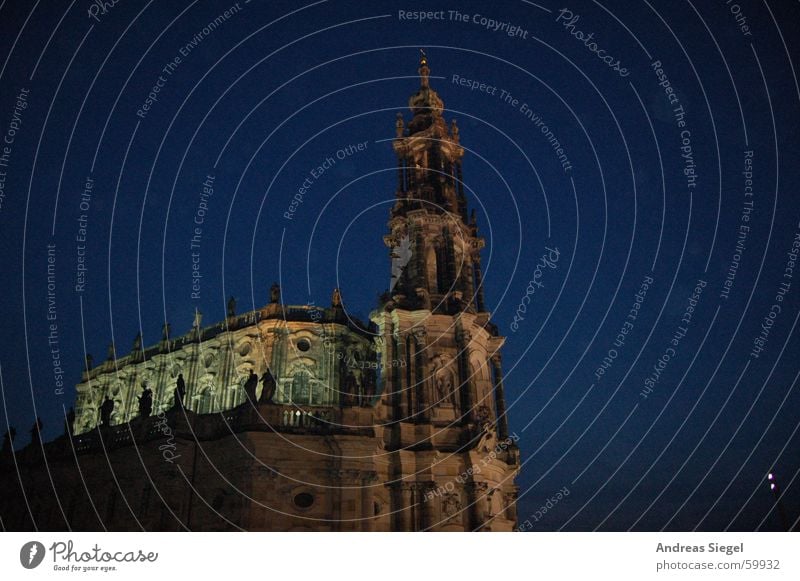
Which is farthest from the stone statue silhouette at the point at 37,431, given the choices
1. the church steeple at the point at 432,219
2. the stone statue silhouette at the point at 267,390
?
the church steeple at the point at 432,219

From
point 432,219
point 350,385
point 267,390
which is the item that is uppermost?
point 432,219

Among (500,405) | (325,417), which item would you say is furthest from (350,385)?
(500,405)

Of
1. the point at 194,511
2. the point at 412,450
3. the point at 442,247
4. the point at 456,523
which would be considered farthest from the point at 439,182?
the point at 194,511

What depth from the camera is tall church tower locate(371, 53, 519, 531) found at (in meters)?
31.2

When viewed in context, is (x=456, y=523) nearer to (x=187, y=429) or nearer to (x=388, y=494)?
(x=388, y=494)

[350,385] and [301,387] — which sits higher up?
[301,387]

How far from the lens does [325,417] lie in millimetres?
28281

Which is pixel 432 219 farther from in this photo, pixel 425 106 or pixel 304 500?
pixel 304 500

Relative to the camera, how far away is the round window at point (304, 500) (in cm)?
2652

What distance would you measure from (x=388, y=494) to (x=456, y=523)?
3888 mm

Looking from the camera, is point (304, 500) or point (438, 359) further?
point (438, 359)

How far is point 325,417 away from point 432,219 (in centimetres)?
1703

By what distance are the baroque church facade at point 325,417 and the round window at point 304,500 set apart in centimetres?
7
